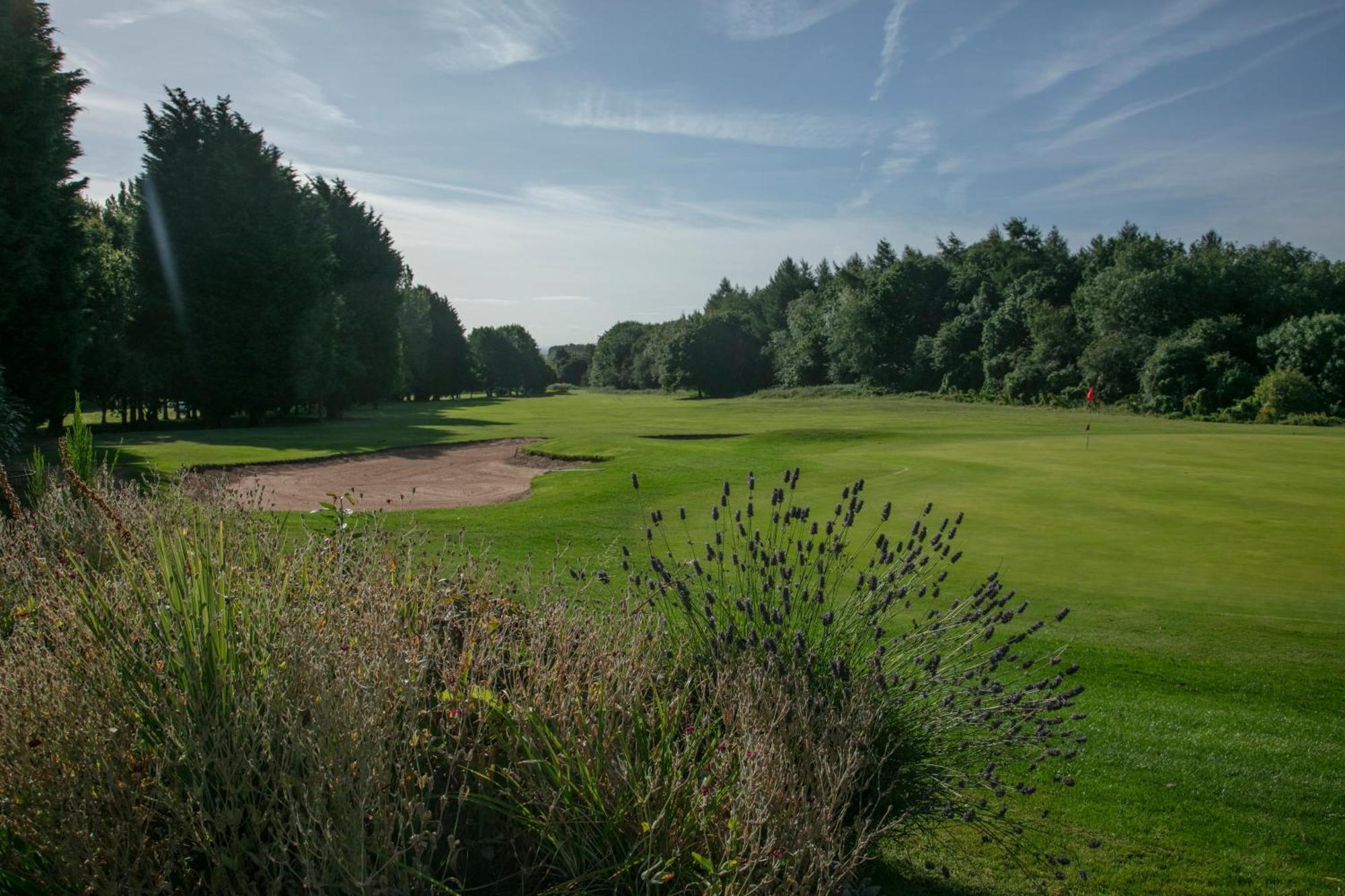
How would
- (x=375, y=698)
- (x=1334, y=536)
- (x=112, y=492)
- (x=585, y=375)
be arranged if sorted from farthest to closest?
(x=585, y=375), (x=1334, y=536), (x=112, y=492), (x=375, y=698)

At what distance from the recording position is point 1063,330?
60.4 metres

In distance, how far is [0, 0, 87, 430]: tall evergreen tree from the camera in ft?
71.9

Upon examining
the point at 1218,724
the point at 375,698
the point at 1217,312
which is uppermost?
the point at 1217,312

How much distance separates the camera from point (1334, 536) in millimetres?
A: 12141

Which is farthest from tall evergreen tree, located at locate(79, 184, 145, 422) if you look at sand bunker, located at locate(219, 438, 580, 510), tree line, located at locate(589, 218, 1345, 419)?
tree line, located at locate(589, 218, 1345, 419)

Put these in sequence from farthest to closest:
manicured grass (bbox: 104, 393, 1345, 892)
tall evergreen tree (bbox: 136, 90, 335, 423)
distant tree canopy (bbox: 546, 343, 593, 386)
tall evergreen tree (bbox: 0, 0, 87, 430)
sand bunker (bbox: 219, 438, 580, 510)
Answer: distant tree canopy (bbox: 546, 343, 593, 386)
tall evergreen tree (bbox: 136, 90, 335, 423)
tall evergreen tree (bbox: 0, 0, 87, 430)
sand bunker (bbox: 219, 438, 580, 510)
manicured grass (bbox: 104, 393, 1345, 892)

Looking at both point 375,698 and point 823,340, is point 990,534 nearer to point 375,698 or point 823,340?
point 375,698

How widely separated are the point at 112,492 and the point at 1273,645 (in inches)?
421

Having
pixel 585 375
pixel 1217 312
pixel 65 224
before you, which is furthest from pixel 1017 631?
pixel 585 375

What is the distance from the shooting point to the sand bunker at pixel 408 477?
17.3 metres

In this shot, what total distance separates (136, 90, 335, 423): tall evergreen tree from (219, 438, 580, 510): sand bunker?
1289cm

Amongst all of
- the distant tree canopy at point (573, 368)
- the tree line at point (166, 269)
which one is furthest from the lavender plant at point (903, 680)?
the distant tree canopy at point (573, 368)

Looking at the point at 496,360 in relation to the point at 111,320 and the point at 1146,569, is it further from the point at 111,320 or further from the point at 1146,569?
the point at 1146,569

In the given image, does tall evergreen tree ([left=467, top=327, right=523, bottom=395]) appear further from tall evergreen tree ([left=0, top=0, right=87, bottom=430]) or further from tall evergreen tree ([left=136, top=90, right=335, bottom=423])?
tall evergreen tree ([left=0, top=0, right=87, bottom=430])
